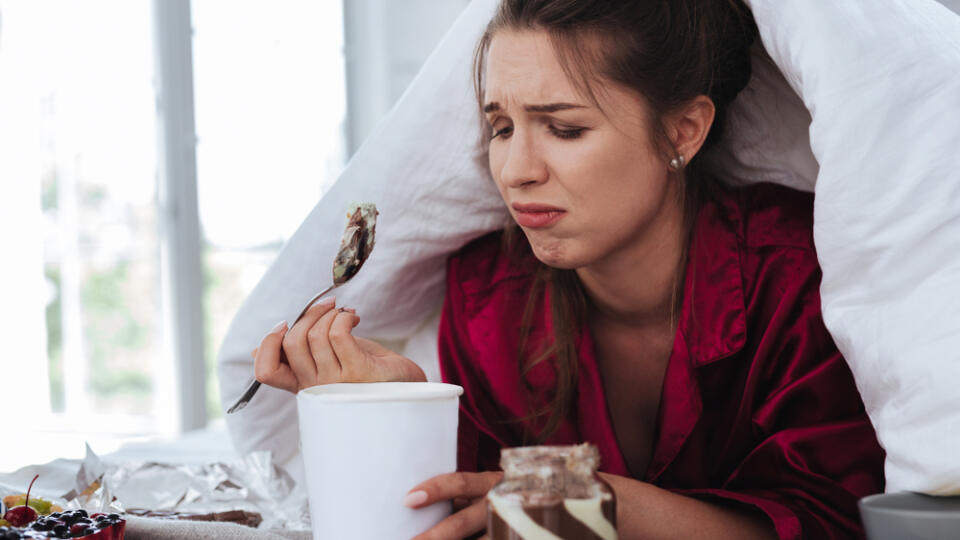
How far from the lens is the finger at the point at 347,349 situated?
738 mm

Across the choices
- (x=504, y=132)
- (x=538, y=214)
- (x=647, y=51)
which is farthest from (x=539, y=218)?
(x=647, y=51)

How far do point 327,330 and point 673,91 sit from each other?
18.4 inches

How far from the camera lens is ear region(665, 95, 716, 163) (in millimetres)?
957

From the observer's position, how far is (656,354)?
1092 millimetres

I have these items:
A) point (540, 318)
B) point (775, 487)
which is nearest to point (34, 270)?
point (540, 318)

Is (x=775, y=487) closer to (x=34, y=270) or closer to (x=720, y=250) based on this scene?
(x=720, y=250)

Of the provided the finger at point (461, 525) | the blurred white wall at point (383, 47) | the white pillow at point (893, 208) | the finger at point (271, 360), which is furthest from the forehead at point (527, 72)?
the blurred white wall at point (383, 47)

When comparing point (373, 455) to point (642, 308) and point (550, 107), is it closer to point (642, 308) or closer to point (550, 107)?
point (550, 107)

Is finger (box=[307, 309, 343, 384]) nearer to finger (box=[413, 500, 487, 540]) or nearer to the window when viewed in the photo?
finger (box=[413, 500, 487, 540])

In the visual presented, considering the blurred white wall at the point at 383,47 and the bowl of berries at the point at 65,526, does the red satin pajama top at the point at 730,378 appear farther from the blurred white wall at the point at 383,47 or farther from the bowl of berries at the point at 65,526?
the blurred white wall at the point at 383,47

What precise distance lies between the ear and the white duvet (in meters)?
0.07

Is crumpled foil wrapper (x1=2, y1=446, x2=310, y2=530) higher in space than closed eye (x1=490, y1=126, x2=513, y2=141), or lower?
lower

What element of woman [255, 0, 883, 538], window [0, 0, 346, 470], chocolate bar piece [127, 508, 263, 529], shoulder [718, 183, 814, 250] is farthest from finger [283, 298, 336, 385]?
window [0, 0, 346, 470]

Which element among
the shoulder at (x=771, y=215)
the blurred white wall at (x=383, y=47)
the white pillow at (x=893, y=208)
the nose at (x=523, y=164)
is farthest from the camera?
the blurred white wall at (x=383, y=47)
